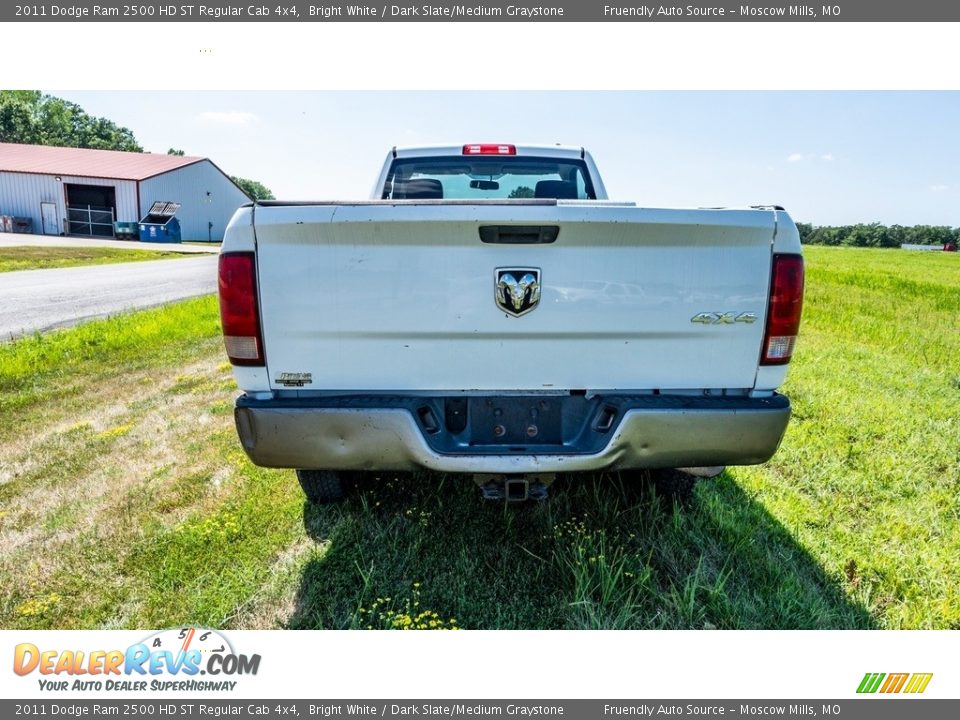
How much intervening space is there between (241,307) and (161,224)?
37.0 metres

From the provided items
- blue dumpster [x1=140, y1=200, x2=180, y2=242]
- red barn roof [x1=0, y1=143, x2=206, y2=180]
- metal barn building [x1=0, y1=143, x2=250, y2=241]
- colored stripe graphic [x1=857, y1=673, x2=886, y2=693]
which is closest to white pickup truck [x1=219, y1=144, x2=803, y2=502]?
colored stripe graphic [x1=857, y1=673, x2=886, y2=693]

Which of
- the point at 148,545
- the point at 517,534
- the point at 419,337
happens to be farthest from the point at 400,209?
the point at 148,545

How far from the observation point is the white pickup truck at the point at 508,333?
7.09 feet

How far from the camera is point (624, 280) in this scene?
7.20 feet

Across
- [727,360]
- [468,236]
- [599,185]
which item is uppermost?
[599,185]

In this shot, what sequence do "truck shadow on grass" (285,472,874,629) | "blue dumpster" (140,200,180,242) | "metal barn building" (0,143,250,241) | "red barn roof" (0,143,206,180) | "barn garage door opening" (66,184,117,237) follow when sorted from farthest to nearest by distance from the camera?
"barn garage door opening" (66,184,117,237) → "red barn roof" (0,143,206,180) → "metal barn building" (0,143,250,241) → "blue dumpster" (140,200,180,242) → "truck shadow on grass" (285,472,874,629)

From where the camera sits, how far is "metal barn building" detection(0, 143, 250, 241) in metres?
34.1

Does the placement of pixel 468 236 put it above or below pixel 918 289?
above

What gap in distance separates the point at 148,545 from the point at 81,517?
0.57m

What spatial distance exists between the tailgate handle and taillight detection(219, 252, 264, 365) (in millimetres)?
915

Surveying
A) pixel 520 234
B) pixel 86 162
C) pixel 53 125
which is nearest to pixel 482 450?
pixel 520 234

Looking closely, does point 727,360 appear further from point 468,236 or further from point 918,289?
point 918,289

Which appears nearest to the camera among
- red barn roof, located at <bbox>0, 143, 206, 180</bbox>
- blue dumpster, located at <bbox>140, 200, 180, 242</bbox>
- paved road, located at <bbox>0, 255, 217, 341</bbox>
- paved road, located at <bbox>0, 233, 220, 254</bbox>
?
paved road, located at <bbox>0, 255, 217, 341</bbox>

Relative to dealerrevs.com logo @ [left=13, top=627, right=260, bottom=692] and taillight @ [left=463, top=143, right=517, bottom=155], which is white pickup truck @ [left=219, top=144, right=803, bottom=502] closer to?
dealerrevs.com logo @ [left=13, top=627, right=260, bottom=692]
